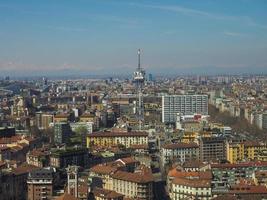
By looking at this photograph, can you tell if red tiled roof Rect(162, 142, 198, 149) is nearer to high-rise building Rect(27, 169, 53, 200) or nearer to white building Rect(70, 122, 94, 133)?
high-rise building Rect(27, 169, 53, 200)

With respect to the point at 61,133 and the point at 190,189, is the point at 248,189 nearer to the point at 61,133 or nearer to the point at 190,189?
the point at 190,189

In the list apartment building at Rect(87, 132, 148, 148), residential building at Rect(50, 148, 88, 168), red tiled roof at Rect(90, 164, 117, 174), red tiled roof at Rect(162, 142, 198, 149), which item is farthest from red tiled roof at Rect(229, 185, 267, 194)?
apartment building at Rect(87, 132, 148, 148)

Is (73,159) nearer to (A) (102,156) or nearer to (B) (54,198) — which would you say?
(A) (102,156)

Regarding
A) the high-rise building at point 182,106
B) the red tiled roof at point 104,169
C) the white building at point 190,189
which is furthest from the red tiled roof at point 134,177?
the high-rise building at point 182,106

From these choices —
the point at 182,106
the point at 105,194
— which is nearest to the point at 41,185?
the point at 105,194

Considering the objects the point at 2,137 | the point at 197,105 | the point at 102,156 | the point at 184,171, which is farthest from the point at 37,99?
the point at 184,171

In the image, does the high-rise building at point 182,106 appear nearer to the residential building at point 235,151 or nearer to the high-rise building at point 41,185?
the residential building at point 235,151

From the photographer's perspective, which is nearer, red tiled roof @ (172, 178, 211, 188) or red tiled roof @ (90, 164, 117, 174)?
red tiled roof @ (172, 178, 211, 188)
